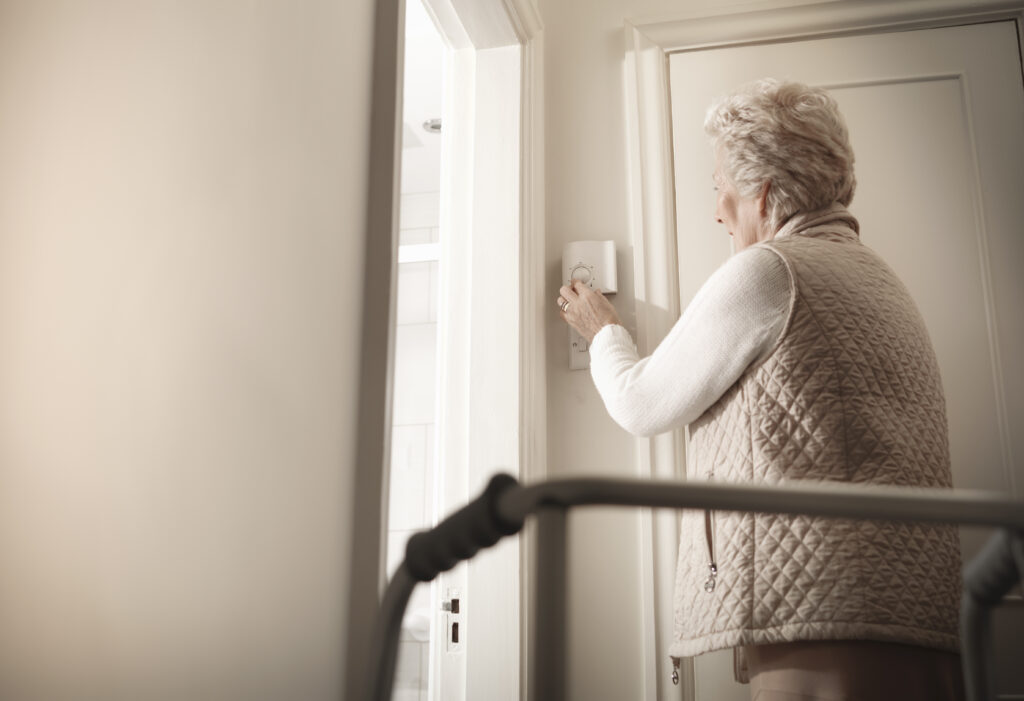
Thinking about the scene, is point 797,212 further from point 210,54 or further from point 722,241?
point 210,54

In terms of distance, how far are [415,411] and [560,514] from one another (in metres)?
2.93

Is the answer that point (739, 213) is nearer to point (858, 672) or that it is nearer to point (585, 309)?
point (585, 309)

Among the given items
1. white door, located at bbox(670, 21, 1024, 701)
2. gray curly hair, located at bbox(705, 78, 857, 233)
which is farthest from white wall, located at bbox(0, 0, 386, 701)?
white door, located at bbox(670, 21, 1024, 701)

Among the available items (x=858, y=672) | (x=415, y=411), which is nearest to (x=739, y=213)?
(x=858, y=672)

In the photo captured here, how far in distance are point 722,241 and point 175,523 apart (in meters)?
1.34

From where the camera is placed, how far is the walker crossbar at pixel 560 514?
1.19 feet

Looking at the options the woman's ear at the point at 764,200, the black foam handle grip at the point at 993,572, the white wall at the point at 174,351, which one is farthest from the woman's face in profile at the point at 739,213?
the black foam handle grip at the point at 993,572

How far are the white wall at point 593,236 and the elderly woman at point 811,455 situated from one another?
372 millimetres

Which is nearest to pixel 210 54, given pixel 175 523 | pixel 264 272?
pixel 264 272

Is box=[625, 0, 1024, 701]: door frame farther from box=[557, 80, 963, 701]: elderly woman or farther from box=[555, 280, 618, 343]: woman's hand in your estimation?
box=[557, 80, 963, 701]: elderly woman

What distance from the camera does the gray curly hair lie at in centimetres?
131

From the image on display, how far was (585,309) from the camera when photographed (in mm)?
1622

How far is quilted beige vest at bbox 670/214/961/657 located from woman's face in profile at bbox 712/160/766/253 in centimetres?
19

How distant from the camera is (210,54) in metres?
0.66
